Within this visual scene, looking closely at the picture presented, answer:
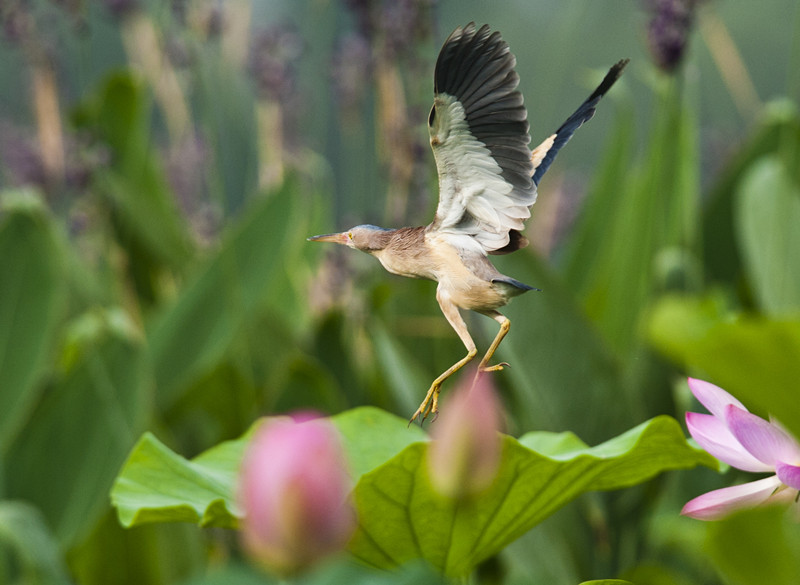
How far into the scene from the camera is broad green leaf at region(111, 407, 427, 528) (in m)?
0.22

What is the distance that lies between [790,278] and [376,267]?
0.40 m

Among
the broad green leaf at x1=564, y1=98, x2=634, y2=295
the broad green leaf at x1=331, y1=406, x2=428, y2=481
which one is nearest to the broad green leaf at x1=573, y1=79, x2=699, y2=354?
the broad green leaf at x1=564, y1=98, x2=634, y2=295

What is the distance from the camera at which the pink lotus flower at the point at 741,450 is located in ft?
0.54

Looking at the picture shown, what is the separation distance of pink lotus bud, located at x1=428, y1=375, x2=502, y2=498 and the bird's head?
0.07 m

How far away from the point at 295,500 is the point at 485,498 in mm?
117

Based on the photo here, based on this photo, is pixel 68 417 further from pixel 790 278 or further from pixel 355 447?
pixel 790 278

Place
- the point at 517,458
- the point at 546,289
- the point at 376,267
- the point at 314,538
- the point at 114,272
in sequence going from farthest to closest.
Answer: the point at 114,272, the point at 376,267, the point at 546,289, the point at 517,458, the point at 314,538

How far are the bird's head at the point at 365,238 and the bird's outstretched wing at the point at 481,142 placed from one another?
0.04 feet

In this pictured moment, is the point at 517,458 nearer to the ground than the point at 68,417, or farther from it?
farther from it

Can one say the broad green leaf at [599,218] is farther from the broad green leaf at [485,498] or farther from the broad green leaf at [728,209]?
the broad green leaf at [485,498]

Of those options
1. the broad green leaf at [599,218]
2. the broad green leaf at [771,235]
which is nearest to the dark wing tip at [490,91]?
the broad green leaf at [771,235]

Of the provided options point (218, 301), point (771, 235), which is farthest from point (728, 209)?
point (218, 301)

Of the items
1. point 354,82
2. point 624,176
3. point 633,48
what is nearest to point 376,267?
point 354,82

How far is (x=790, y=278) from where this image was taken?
0.75 metres
